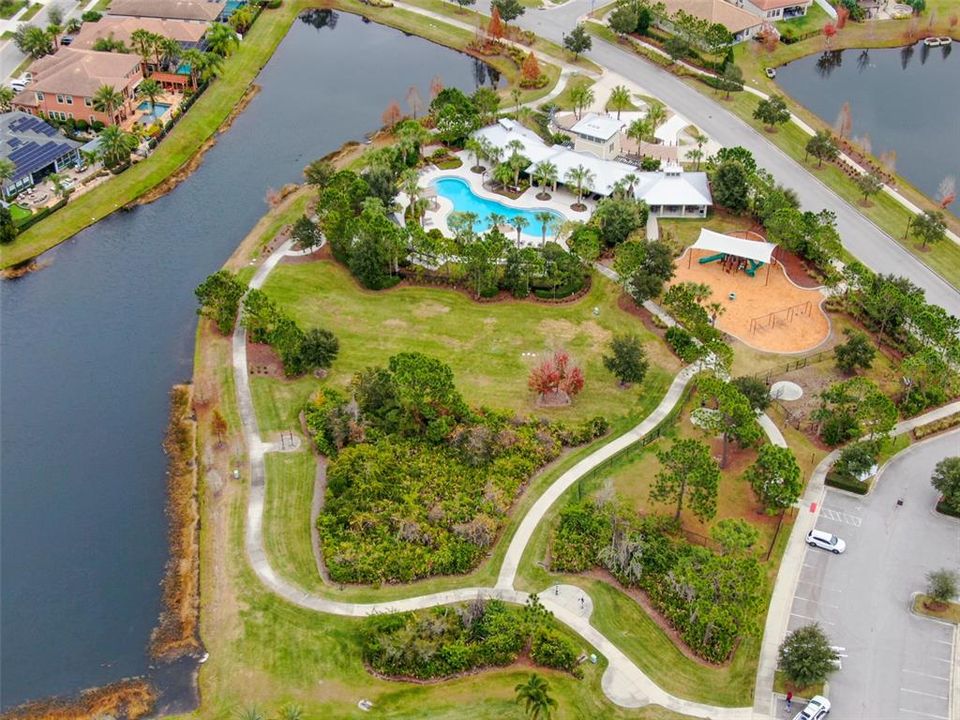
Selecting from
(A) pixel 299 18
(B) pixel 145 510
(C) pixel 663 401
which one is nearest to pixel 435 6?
(A) pixel 299 18

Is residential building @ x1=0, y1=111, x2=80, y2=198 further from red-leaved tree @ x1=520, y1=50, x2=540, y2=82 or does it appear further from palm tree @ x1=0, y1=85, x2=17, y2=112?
red-leaved tree @ x1=520, y1=50, x2=540, y2=82

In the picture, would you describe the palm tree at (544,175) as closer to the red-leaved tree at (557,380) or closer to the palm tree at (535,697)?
the red-leaved tree at (557,380)

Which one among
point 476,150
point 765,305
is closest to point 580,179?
point 476,150

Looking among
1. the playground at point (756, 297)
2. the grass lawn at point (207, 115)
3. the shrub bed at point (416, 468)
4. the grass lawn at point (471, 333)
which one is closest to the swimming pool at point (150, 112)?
the grass lawn at point (207, 115)

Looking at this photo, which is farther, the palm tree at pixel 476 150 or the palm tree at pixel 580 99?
the palm tree at pixel 580 99

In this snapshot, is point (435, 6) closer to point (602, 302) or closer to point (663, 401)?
point (602, 302)

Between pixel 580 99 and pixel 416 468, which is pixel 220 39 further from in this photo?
pixel 416 468

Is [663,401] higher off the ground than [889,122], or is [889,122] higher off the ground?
[889,122]
